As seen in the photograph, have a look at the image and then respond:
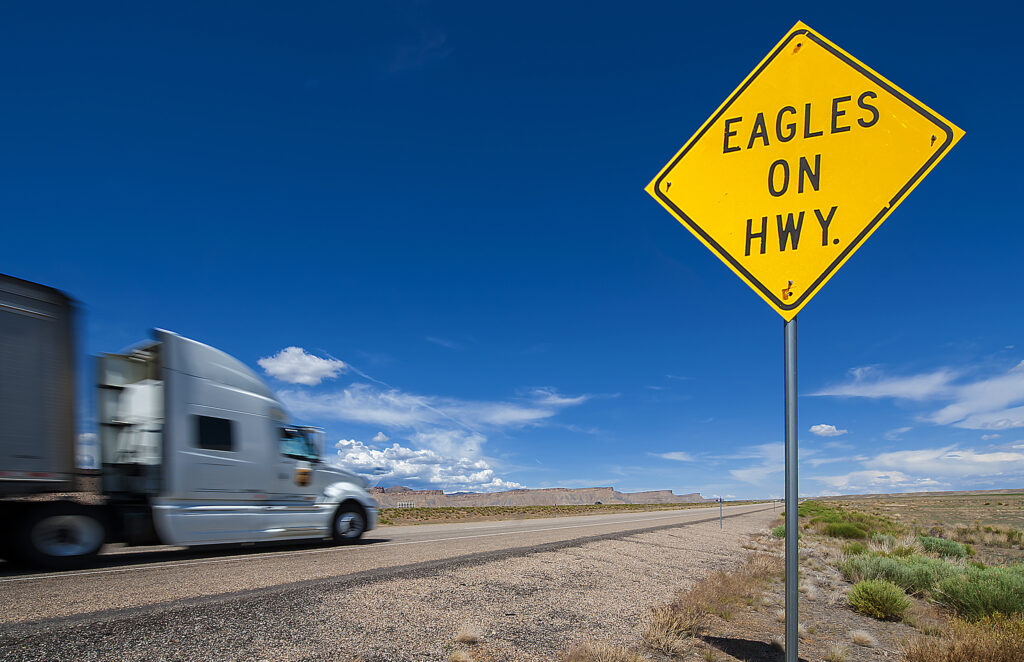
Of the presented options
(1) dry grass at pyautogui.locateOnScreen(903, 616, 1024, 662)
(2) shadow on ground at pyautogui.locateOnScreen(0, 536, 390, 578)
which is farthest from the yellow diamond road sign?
(2) shadow on ground at pyautogui.locateOnScreen(0, 536, 390, 578)

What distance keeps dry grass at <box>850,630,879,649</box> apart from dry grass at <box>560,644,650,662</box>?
3.11 m

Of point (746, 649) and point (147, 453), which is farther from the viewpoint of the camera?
point (147, 453)

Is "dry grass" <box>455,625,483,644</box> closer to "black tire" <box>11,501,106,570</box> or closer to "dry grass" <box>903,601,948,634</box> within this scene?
"dry grass" <box>903,601,948,634</box>

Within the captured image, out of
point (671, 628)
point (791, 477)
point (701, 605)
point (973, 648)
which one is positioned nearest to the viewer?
point (791, 477)

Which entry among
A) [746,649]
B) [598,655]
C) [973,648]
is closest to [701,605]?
[746,649]

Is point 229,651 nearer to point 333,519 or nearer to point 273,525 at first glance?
point 273,525

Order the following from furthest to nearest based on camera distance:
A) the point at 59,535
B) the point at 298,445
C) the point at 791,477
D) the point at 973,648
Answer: the point at 298,445
the point at 59,535
the point at 973,648
the point at 791,477

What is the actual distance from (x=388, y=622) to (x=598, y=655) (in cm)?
208

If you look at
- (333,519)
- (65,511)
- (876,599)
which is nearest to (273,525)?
(333,519)

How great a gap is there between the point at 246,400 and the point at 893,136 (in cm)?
1094

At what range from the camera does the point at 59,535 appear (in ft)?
28.8

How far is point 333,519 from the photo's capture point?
1227 centimetres

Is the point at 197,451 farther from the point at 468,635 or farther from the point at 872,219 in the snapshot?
the point at 872,219

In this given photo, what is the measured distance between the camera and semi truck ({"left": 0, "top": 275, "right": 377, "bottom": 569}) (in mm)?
8391
